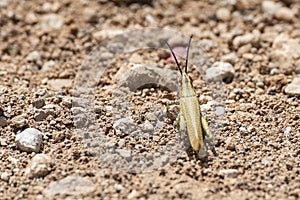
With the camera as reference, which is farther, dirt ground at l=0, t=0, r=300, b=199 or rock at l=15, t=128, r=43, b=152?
rock at l=15, t=128, r=43, b=152

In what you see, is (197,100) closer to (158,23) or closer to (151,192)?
(151,192)

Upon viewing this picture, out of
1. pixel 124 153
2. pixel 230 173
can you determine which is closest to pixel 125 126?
pixel 124 153

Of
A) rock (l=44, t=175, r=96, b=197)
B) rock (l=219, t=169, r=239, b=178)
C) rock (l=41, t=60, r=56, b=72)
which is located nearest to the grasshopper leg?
rock (l=219, t=169, r=239, b=178)

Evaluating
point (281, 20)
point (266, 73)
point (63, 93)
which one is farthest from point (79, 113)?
point (281, 20)

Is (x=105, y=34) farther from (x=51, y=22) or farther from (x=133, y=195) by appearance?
(x=133, y=195)

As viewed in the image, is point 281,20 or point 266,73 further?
point 281,20

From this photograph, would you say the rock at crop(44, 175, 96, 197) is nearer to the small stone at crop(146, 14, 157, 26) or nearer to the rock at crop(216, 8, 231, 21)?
the small stone at crop(146, 14, 157, 26)
